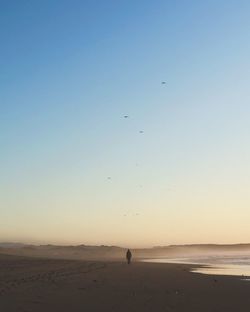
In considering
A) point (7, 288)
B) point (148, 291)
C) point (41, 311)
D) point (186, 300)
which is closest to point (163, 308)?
point (186, 300)

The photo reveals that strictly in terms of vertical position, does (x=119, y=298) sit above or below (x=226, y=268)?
below

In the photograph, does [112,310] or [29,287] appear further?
[29,287]

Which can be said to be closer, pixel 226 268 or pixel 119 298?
pixel 119 298

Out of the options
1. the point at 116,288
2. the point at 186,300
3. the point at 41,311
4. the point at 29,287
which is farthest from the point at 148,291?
the point at 41,311

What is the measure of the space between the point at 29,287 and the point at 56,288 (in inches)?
48.3

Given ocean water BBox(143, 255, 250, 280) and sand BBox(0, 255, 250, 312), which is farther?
ocean water BBox(143, 255, 250, 280)

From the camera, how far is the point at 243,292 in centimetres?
2164

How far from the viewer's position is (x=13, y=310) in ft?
50.6

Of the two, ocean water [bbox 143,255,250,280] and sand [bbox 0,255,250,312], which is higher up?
ocean water [bbox 143,255,250,280]

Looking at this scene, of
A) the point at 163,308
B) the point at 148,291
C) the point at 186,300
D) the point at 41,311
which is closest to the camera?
the point at 41,311

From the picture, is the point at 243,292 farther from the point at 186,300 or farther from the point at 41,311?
the point at 41,311

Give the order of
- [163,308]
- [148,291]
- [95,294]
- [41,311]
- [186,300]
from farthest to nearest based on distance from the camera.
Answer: [148,291] < [95,294] < [186,300] < [163,308] < [41,311]

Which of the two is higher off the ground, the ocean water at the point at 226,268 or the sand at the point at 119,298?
the ocean water at the point at 226,268

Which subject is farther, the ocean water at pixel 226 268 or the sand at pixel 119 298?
the ocean water at pixel 226 268
